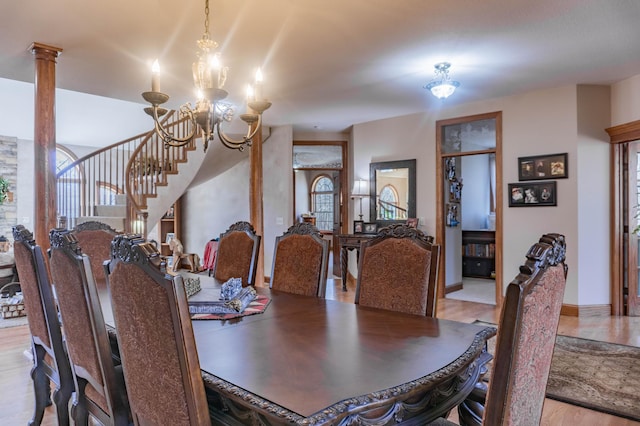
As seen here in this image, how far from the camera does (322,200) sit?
1250 centimetres

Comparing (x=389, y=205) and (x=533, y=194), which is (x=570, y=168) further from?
(x=389, y=205)

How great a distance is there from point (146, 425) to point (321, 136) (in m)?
6.29

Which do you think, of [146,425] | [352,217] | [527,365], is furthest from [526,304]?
[352,217]

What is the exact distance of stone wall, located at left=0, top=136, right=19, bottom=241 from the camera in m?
8.32

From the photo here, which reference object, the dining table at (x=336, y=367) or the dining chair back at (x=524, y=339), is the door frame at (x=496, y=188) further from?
the dining chair back at (x=524, y=339)

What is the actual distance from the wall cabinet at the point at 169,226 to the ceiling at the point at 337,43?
4.94m

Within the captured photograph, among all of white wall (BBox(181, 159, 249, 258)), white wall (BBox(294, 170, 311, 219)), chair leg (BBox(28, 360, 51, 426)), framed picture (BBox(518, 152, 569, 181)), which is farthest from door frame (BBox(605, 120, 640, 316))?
white wall (BBox(294, 170, 311, 219))

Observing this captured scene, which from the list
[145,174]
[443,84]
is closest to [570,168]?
[443,84]

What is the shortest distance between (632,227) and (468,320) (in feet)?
7.21

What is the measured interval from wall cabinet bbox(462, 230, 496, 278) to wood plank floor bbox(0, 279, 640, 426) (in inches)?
95.0

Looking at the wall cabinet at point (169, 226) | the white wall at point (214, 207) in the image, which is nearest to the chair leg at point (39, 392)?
the white wall at point (214, 207)

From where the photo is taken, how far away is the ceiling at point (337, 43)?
278 centimetres

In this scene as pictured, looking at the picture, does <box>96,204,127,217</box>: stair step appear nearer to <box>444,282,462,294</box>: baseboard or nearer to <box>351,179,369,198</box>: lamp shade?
<box>351,179,369,198</box>: lamp shade

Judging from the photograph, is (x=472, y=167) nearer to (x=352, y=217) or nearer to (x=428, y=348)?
(x=352, y=217)
